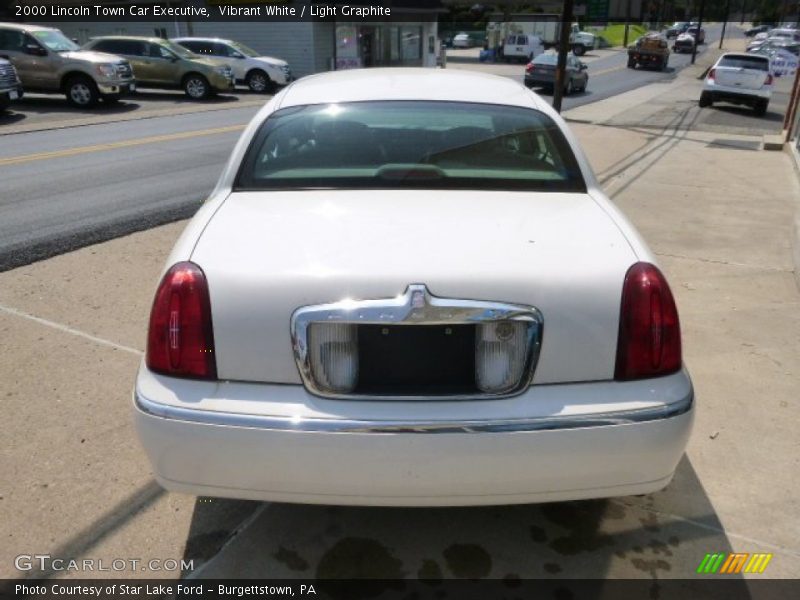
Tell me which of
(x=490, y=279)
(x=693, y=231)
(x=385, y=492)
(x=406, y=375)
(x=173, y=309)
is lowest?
(x=693, y=231)

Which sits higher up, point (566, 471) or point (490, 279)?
point (490, 279)

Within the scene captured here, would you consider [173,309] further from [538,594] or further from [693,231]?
[693,231]

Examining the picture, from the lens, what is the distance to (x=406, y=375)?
205 centimetres

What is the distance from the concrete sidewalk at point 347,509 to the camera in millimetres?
2455

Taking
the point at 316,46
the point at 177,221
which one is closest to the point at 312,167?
the point at 177,221

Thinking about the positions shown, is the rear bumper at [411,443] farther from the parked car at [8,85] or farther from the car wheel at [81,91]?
the car wheel at [81,91]

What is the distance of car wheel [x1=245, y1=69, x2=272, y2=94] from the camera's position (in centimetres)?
2366

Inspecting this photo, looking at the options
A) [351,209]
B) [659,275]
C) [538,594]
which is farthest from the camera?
[351,209]

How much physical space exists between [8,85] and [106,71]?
270 centimetres

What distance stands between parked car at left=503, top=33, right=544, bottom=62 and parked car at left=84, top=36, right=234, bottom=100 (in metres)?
31.8

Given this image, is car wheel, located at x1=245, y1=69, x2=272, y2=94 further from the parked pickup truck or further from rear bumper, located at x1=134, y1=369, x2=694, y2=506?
the parked pickup truck

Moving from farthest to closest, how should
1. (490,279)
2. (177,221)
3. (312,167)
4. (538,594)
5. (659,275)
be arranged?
1. (177,221)
2. (312,167)
3. (538,594)
4. (659,275)
5. (490,279)

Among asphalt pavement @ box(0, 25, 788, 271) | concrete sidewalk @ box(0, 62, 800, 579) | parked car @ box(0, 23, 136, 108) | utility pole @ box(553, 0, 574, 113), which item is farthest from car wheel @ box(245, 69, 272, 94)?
concrete sidewalk @ box(0, 62, 800, 579)

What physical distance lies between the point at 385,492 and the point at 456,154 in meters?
1.58
